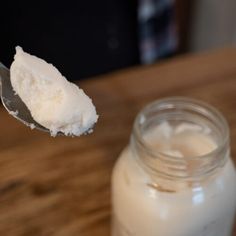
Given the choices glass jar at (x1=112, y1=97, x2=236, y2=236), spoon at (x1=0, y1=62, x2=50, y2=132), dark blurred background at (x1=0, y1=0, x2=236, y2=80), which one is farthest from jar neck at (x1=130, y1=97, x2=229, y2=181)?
dark blurred background at (x1=0, y1=0, x2=236, y2=80)

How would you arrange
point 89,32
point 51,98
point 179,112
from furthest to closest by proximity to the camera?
point 89,32 < point 179,112 < point 51,98

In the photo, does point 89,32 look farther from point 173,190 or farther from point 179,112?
point 173,190

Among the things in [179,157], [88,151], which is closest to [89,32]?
[88,151]

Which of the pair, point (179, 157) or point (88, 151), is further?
point (88, 151)

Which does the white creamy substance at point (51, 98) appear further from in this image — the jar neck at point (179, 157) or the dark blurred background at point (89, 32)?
the dark blurred background at point (89, 32)

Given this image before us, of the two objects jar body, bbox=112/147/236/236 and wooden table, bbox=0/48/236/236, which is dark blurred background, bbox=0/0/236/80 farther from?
jar body, bbox=112/147/236/236

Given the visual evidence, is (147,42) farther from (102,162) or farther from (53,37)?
(102,162)
